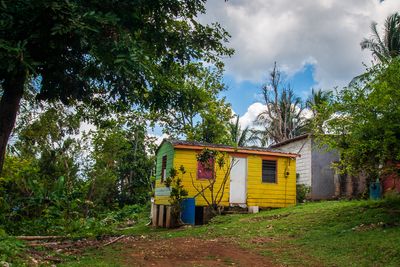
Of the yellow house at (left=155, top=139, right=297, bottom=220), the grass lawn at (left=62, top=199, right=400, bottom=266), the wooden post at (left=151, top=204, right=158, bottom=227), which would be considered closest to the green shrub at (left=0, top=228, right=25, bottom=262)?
the grass lawn at (left=62, top=199, right=400, bottom=266)

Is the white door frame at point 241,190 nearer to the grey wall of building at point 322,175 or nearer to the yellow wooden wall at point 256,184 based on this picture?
the yellow wooden wall at point 256,184

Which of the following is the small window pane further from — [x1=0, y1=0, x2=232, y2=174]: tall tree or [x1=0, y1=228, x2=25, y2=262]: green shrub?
[x1=0, y1=228, x2=25, y2=262]: green shrub

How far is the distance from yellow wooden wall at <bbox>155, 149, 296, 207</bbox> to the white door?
177 millimetres

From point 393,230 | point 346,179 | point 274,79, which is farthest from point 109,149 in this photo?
point 274,79

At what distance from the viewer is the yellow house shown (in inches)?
631

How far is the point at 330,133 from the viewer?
1096 centimetres

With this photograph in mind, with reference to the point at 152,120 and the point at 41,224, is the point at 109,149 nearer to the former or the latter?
the point at 152,120

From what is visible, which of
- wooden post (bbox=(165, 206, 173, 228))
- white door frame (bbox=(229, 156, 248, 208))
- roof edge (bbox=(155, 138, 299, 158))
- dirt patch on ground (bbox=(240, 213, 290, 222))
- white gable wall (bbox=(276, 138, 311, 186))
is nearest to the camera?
dirt patch on ground (bbox=(240, 213, 290, 222))

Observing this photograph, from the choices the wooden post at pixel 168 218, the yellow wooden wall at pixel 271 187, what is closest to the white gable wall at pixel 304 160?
the yellow wooden wall at pixel 271 187

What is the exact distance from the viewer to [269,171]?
17.4 meters

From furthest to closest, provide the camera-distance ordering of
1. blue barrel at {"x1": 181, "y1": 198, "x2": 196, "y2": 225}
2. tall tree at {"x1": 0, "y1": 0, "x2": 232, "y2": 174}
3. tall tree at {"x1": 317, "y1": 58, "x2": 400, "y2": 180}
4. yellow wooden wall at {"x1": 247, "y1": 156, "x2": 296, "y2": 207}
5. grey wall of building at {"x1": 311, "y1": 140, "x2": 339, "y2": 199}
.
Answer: grey wall of building at {"x1": 311, "y1": 140, "x2": 339, "y2": 199}, yellow wooden wall at {"x1": 247, "y1": 156, "x2": 296, "y2": 207}, blue barrel at {"x1": 181, "y1": 198, "x2": 196, "y2": 225}, tall tree at {"x1": 317, "y1": 58, "x2": 400, "y2": 180}, tall tree at {"x1": 0, "y1": 0, "x2": 232, "y2": 174}

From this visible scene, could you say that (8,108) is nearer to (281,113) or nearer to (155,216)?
(155,216)

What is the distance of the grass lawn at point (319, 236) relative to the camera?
7.24 m

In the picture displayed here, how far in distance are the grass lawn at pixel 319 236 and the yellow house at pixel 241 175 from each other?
3008mm
